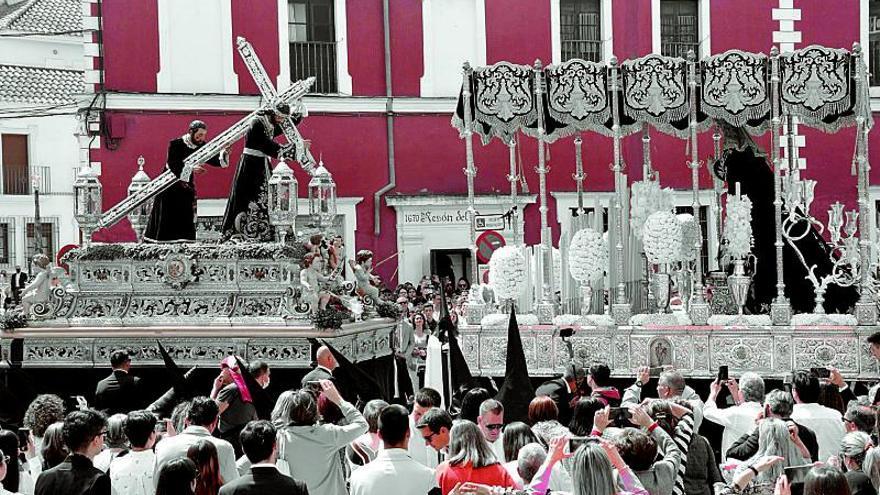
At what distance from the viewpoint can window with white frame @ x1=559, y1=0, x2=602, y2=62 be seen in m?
25.4

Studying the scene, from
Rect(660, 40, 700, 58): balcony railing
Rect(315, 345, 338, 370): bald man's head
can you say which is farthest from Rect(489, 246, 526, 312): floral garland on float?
Rect(660, 40, 700, 58): balcony railing

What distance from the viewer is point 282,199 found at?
49.5 feet

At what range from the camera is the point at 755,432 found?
7.97 meters

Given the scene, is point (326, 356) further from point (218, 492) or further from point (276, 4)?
point (276, 4)

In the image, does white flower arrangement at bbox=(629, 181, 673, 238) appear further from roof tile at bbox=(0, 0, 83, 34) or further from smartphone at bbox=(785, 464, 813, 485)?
roof tile at bbox=(0, 0, 83, 34)

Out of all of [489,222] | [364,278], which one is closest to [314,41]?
[489,222]

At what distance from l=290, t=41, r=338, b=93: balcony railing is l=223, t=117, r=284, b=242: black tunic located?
28.4 feet

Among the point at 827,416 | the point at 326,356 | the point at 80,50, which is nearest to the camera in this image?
the point at 827,416

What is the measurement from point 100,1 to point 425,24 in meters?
5.79

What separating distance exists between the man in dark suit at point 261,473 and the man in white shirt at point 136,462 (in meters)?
0.87

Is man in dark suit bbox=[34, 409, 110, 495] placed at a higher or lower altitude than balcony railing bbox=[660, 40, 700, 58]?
lower

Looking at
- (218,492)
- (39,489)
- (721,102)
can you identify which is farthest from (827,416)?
(721,102)

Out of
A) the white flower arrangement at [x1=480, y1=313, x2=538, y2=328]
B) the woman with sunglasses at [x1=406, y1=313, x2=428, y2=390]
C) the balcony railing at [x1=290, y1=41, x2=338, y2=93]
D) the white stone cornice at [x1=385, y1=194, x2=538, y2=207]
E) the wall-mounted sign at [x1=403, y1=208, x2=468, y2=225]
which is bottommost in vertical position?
the woman with sunglasses at [x1=406, y1=313, x2=428, y2=390]

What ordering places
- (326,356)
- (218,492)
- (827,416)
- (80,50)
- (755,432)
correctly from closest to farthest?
(218,492)
(755,432)
(827,416)
(326,356)
(80,50)
